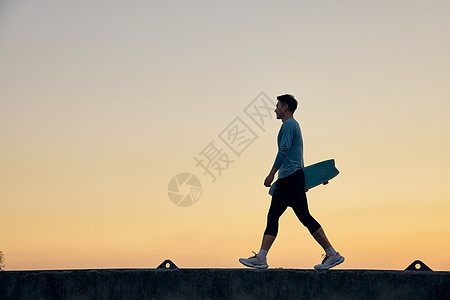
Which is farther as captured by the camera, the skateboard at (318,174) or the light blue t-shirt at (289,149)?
the skateboard at (318,174)

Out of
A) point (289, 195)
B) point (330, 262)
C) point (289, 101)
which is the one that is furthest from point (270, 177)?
point (330, 262)

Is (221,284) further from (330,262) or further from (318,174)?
(318,174)

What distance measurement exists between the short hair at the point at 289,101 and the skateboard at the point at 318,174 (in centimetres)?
75

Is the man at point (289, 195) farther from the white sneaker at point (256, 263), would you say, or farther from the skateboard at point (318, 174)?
the skateboard at point (318, 174)

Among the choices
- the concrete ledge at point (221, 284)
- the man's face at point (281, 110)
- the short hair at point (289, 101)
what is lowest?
the concrete ledge at point (221, 284)

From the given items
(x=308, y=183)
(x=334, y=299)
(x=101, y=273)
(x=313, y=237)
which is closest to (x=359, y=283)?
(x=334, y=299)

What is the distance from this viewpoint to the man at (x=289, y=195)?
689 centimetres

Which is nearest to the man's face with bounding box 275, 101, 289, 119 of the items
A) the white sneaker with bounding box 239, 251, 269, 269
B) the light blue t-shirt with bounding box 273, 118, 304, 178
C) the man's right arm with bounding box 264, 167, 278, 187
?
the light blue t-shirt with bounding box 273, 118, 304, 178

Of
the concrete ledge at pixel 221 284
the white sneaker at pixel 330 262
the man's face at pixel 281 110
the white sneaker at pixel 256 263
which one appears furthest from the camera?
the man's face at pixel 281 110

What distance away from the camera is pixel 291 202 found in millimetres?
6957

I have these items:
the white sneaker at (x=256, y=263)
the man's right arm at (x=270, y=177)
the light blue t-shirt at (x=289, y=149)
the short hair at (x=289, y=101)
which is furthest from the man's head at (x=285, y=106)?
the white sneaker at (x=256, y=263)

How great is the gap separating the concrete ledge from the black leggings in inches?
33.1

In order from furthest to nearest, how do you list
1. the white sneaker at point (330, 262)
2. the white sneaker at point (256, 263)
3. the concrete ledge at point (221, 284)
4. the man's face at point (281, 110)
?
the man's face at point (281, 110)
the white sneaker at point (256, 263)
the white sneaker at point (330, 262)
the concrete ledge at point (221, 284)

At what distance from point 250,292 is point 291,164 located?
1677 millimetres
